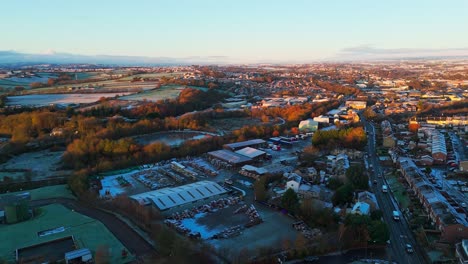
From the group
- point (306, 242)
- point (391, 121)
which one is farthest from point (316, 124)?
point (306, 242)

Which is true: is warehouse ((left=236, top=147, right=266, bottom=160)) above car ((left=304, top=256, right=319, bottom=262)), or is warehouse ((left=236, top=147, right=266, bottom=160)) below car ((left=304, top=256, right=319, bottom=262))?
above

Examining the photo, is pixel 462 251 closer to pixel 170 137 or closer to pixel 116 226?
pixel 116 226

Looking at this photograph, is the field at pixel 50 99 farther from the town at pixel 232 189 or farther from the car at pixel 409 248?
the car at pixel 409 248

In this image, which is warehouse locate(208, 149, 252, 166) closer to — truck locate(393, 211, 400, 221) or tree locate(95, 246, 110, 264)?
truck locate(393, 211, 400, 221)

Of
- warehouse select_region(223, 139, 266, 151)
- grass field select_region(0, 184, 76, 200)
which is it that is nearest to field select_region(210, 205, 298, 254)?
grass field select_region(0, 184, 76, 200)

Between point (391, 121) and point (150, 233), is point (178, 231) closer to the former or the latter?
point (150, 233)

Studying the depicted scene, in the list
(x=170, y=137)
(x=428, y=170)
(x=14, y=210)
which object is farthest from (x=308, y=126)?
(x=14, y=210)
